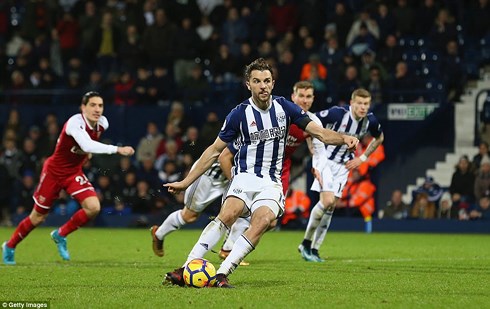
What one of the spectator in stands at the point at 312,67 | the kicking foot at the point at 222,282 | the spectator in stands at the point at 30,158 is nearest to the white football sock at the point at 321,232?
the kicking foot at the point at 222,282

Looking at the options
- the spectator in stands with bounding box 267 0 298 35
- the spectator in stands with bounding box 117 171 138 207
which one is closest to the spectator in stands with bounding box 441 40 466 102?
the spectator in stands with bounding box 267 0 298 35

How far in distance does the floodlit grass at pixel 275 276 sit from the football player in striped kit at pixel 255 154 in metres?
0.60

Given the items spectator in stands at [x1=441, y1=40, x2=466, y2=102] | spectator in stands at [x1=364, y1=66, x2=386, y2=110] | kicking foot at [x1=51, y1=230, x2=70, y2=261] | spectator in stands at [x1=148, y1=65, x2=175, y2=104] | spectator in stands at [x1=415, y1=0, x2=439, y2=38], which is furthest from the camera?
spectator in stands at [x1=148, y1=65, x2=175, y2=104]

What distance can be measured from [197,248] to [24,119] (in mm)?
14403

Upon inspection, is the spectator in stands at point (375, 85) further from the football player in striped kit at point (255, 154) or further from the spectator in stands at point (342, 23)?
the football player in striped kit at point (255, 154)

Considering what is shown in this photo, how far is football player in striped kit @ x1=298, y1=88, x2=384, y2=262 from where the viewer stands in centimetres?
1305

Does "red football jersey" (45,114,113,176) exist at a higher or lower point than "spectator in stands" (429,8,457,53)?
lower

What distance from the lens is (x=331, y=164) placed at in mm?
13469

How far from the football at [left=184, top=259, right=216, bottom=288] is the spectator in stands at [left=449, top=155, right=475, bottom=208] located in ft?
36.7

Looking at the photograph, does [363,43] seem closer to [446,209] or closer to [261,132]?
[446,209]

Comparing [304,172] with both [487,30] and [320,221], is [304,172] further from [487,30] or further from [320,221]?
[320,221]

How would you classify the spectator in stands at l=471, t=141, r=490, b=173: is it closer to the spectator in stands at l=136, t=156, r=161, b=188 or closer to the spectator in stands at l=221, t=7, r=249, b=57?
the spectator in stands at l=221, t=7, r=249, b=57

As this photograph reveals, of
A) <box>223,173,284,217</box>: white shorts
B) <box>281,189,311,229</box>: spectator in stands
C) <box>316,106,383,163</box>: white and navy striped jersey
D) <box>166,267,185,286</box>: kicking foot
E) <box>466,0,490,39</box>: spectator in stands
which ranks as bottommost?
<box>281,189,311,229</box>: spectator in stands

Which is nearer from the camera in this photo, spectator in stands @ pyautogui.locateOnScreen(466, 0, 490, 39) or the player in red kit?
the player in red kit
